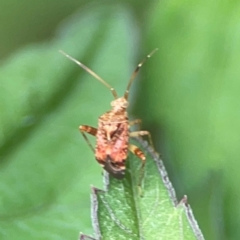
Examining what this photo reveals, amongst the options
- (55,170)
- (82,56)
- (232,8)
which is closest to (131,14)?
(82,56)

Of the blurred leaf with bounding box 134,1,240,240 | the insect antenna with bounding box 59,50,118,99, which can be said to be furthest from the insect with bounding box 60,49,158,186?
the blurred leaf with bounding box 134,1,240,240

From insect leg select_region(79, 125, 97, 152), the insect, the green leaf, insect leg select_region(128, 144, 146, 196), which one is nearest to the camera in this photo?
the green leaf

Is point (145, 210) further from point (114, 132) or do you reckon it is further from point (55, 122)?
point (55, 122)

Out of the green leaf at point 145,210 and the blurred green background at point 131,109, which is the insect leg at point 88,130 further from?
the green leaf at point 145,210

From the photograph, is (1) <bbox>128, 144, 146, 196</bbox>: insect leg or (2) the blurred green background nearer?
(1) <bbox>128, 144, 146, 196</bbox>: insect leg

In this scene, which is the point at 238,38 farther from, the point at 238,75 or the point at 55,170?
the point at 55,170

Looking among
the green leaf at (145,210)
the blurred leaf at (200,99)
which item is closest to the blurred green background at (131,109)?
the blurred leaf at (200,99)

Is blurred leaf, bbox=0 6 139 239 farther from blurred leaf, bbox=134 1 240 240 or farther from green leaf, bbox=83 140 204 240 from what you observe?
green leaf, bbox=83 140 204 240
